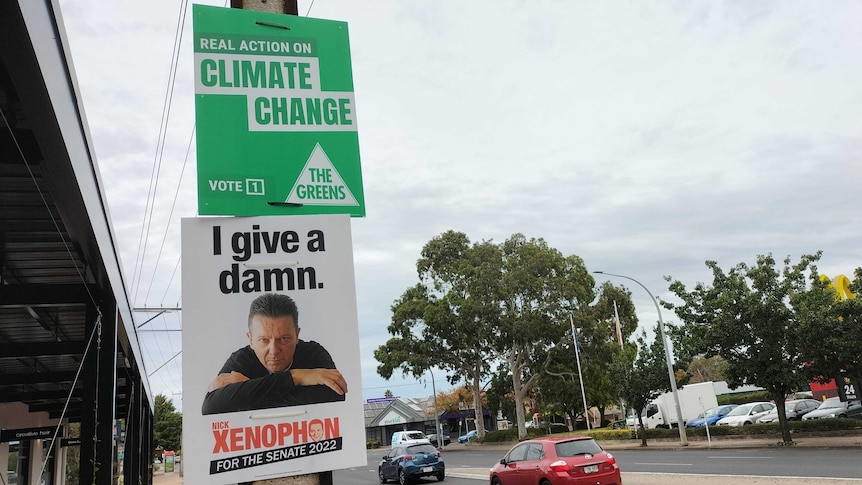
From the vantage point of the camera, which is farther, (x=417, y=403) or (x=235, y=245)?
(x=417, y=403)

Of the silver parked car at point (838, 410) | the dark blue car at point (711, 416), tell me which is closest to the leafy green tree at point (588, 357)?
the dark blue car at point (711, 416)

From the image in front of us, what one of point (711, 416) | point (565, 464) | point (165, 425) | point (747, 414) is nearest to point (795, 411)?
point (747, 414)

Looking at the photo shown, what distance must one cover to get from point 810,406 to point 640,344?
1140 cm

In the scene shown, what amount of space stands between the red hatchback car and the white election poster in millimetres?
11444

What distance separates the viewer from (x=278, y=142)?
10.7ft

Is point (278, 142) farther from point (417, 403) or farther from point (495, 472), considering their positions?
point (417, 403)

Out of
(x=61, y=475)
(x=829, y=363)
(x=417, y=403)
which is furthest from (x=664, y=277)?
(x=417, y=403)

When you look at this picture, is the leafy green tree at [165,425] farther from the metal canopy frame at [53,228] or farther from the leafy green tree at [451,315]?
the metal canopy frame at [53,228]

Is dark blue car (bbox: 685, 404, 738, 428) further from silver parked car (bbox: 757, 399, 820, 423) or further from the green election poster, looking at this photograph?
the green election poster

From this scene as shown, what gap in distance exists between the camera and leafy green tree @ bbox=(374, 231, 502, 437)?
143ft

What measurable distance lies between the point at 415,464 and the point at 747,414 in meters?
22.9

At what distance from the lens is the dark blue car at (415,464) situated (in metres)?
22.4

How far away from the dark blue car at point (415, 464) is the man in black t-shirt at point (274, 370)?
20.8m

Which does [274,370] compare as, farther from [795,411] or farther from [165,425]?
[165,425]
